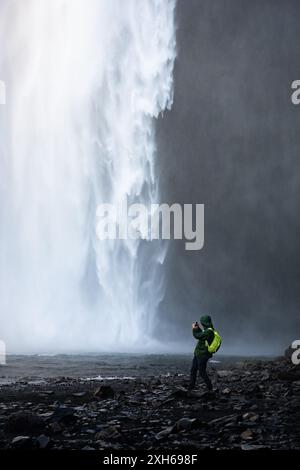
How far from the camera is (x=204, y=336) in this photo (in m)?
16.6

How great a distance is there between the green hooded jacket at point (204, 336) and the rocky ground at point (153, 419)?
1.39 m

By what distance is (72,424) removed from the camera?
12.1m

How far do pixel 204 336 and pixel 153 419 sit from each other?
448cm

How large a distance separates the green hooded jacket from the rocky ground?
139 centimetres

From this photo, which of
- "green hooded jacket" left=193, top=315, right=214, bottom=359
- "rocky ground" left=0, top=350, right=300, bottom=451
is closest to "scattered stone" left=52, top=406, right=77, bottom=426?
"rocky ground" left=0, top=350, right=300, bottom=451

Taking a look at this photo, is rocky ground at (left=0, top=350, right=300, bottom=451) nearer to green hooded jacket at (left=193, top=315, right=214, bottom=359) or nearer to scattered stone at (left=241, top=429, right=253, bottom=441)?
scattered stone at (left=241, top=429, right=253, bottom=441)

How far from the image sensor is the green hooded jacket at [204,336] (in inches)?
645

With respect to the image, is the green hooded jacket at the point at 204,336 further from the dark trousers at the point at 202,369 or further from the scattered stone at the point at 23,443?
the scattered stone at the point at 23,443

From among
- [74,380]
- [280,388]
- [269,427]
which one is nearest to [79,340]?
[74,380]

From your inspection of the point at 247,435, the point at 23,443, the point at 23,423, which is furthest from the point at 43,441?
the point at 247,435

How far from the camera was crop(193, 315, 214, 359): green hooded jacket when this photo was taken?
645 inches

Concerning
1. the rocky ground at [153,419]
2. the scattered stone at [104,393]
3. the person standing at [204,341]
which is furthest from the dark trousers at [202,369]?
the scattered stone at [104,393]
